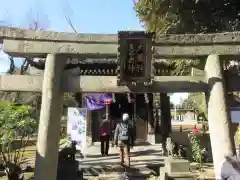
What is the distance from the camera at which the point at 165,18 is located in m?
8.62

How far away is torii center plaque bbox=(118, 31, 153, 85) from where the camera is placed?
5637 mm

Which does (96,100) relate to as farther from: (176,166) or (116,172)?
(176,166)

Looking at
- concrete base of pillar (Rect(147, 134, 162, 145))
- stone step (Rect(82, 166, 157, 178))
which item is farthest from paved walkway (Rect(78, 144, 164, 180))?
concrete base of pillar (Rect(147, 134, 162, 145))

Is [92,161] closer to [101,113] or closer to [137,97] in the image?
[101,113]

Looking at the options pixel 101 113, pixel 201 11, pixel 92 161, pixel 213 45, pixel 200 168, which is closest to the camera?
pixel 213 45

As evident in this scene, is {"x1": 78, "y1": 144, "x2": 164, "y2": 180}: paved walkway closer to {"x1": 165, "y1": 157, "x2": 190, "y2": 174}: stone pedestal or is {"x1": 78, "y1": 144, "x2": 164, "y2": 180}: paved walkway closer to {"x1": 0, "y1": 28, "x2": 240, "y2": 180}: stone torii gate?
{"x1": 165, "y1": 157, "x2": 190, "y2": 174}: stone pedestal

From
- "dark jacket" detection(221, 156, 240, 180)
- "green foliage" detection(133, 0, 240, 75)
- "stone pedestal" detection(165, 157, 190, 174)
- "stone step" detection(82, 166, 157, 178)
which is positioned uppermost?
"green foliage" detection(133, 0, 240, 75)

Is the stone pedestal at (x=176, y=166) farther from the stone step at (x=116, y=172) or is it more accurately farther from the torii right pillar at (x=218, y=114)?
the torii right pillar at (x=218, y=114)

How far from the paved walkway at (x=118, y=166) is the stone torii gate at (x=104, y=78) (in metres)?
3.52

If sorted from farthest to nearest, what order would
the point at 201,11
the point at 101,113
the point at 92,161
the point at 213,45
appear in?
1. the point at 101,113
2. the point at 92,161
3. the point at 201,11
4. the point at 213,45

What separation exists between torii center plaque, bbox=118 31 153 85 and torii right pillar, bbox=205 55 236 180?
139 cm

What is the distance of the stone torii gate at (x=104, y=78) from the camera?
227 inches

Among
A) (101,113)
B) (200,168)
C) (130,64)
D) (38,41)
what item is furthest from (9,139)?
(101,113)

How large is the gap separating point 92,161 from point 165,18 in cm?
607
